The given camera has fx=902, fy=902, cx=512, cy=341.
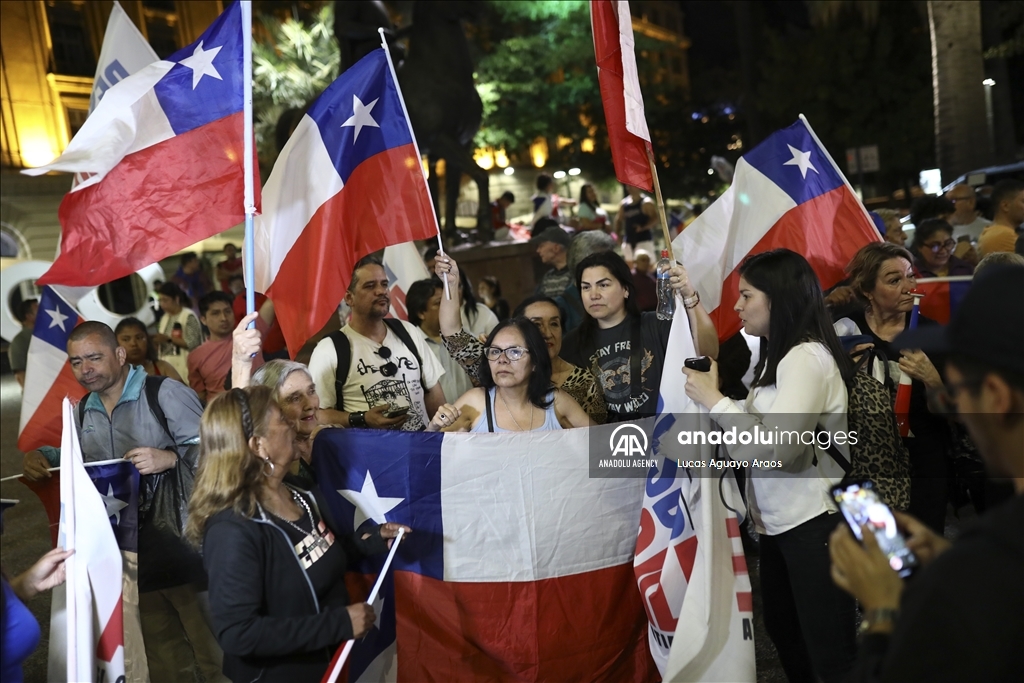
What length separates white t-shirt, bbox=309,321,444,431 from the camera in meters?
4.75

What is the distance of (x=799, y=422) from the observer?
3223 mm

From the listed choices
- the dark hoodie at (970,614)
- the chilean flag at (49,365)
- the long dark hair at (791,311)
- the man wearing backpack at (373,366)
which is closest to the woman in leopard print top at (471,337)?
the man wearing backpack at (373,366)

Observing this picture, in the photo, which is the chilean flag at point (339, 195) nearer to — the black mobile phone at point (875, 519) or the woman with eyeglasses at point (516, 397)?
the woman with eyeglasses at point (516, 397)

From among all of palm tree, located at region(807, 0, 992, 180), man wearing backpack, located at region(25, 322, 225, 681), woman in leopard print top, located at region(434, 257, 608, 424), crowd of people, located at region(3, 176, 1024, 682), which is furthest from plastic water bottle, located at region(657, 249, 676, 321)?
palm tree, located at region(807, 0, 992, 180)

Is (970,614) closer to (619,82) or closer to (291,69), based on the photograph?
(619,82)

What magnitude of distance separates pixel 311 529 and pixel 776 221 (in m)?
3.43

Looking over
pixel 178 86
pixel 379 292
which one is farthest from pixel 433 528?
pixel 178 86

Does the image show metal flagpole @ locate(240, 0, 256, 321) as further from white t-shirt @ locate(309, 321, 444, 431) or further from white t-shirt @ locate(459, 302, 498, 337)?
white t-shirt @ locate(459, 302, 498, 337)

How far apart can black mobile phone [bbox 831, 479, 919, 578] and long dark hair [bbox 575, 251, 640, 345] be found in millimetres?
2487

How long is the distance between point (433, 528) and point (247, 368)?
3.43ft

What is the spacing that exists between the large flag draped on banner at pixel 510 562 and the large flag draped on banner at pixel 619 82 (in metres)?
1.47

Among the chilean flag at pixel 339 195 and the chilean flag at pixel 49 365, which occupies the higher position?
the chilean flag at pixel 339 195

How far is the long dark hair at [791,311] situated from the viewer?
331cm

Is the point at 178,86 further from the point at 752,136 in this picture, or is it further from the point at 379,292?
the point at 752,136
